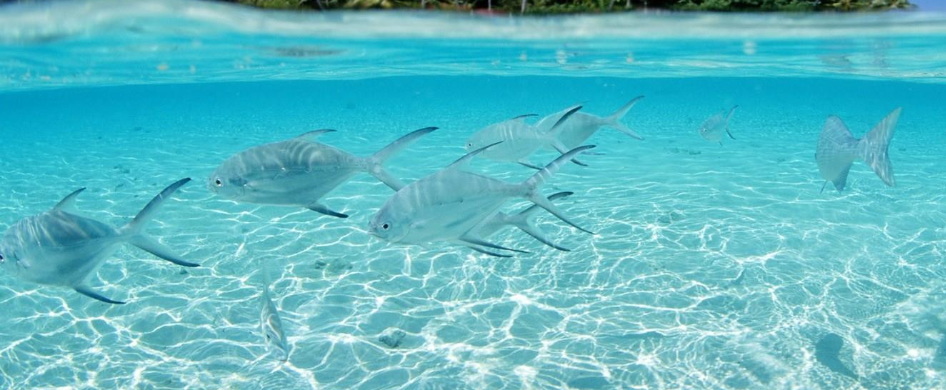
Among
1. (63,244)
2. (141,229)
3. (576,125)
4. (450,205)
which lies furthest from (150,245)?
(576,125)

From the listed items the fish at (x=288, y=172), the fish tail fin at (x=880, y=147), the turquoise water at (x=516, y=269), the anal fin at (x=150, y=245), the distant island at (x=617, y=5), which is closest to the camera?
the anal fin at (x=150, y=245)

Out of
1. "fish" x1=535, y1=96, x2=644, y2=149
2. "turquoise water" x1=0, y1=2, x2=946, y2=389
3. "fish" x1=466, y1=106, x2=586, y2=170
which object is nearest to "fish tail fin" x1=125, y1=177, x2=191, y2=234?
"turquoise water" x1=0, y1=2, x2=946, y2=389

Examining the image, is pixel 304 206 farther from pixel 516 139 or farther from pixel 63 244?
pixel 516 139

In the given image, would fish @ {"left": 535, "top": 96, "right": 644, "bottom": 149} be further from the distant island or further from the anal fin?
the distant island

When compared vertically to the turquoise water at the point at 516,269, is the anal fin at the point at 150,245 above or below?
above

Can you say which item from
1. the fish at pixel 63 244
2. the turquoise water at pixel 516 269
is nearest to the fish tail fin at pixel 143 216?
the fish at pixel 63 244

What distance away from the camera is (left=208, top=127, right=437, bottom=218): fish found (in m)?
4.29

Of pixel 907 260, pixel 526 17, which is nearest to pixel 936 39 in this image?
pixel 907 260

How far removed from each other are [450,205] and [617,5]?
882cm

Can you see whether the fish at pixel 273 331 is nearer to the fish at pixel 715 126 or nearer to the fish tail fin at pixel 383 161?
the fish tail fin at pixel 383 161

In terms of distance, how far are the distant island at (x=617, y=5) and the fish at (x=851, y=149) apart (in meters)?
5.84

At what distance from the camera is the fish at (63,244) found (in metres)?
4.16

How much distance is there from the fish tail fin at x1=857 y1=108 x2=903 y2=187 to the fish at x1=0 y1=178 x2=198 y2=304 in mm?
6597

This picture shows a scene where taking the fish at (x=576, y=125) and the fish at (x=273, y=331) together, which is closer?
the fish at (x=273, y=331)
